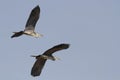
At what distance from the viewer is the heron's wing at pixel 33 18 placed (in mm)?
38375

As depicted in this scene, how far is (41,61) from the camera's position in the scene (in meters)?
35.6

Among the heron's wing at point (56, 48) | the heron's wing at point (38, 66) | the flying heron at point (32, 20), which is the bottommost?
the heron's wing at point (38, 66)

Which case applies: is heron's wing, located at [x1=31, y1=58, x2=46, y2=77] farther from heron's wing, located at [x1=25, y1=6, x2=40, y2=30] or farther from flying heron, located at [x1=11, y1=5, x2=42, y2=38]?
heron's wing, located at [x1=25, y1=6, x2=40, y2=30]

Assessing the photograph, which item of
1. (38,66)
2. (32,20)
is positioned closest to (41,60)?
(38,66)

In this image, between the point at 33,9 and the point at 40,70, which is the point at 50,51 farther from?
the point at 33,9

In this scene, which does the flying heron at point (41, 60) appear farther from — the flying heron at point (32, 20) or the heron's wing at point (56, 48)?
the flying heron at point (32, 20)

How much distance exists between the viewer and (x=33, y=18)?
127 feet

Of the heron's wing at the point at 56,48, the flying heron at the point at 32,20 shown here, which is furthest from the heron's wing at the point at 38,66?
the flying heron at the point at 32,20

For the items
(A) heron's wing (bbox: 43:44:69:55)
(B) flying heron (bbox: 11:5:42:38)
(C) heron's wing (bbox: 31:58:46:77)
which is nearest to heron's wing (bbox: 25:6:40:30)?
(B) flying heron (bbox: 11:5:42:38)

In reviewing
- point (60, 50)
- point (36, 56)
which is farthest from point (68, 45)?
point (36, 56)

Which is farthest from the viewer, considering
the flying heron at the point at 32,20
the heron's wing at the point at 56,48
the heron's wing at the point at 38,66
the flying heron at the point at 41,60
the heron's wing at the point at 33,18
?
the heron's wing at the point at 33,18

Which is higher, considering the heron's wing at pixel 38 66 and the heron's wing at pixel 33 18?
the heron's wing at pixel 33 18

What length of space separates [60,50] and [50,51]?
124 cm

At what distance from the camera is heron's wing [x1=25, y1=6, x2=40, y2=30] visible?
38375 millimetres
